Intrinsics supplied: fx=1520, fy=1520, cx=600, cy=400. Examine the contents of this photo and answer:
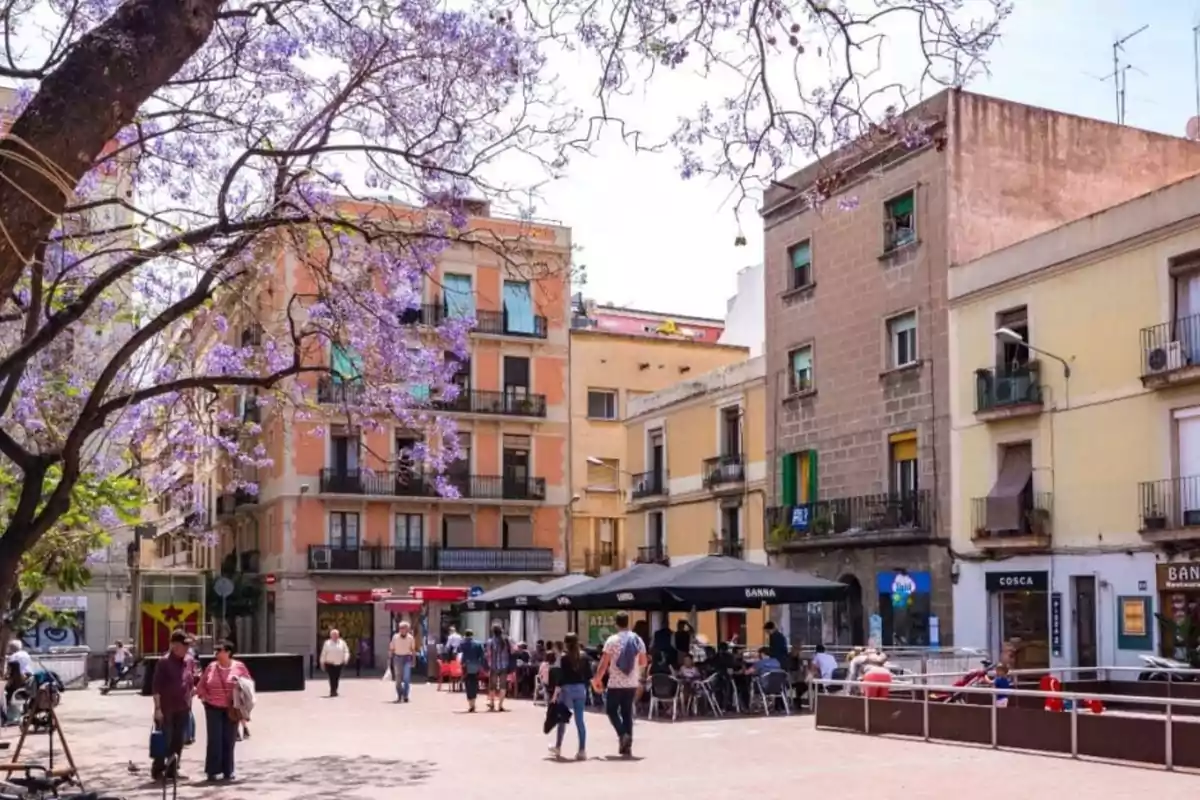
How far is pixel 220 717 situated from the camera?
1543cm

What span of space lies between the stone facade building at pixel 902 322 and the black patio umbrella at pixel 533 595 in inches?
275

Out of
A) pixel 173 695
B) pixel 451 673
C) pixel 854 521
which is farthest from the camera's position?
pixel 854 521

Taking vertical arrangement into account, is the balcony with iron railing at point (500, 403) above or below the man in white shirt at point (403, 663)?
above

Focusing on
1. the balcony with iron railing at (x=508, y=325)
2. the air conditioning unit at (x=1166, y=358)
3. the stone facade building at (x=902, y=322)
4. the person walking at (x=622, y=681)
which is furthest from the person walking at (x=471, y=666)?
the balcony with iron railing at (x=508, y=325)

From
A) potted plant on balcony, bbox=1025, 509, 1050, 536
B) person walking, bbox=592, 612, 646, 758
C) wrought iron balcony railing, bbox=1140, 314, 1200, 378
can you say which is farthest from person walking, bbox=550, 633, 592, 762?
potted plant on balcony, bbox=1025, 509, 1050, 536

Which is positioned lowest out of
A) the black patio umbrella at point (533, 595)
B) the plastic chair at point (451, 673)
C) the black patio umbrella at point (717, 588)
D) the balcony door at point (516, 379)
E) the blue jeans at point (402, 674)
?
the plastic chair at point (451, 673)

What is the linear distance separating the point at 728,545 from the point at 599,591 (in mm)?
17821

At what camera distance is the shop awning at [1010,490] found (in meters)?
29.6

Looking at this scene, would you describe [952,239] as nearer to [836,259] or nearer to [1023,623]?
[836,259]

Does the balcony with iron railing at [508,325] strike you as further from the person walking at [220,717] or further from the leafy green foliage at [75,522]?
the person walking at [220,717]

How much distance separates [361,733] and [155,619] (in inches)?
829

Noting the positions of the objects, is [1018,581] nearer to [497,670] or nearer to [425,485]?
[497,670]

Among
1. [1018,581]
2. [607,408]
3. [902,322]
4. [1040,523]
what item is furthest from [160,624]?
[1040,523]

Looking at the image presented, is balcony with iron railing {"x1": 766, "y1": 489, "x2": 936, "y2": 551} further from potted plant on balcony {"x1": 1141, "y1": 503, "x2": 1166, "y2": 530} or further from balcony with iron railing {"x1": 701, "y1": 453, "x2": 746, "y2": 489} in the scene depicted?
potted plant on balcony {"x1": 1141, "y1": 503, "x2": 1166, "y2": 530}
